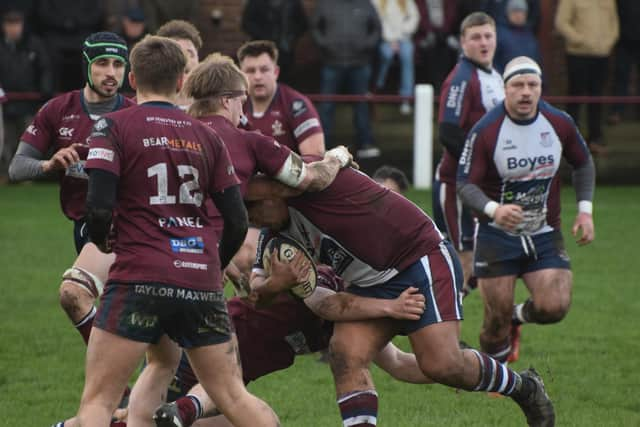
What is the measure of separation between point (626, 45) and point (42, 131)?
1312 cm

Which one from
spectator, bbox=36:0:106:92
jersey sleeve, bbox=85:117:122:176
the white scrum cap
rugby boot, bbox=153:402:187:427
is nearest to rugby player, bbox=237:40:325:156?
the white scrum cap

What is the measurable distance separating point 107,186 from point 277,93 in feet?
13.3

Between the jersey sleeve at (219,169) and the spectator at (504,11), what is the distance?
12.4 metres

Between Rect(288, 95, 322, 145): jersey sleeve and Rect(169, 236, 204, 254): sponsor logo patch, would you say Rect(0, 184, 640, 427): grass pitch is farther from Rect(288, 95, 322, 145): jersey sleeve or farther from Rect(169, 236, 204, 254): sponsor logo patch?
Rect(169, 236, 204, 254): sponsor logo patch

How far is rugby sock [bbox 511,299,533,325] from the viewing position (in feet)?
27.8

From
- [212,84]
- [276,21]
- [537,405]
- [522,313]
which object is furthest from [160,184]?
[276,21]

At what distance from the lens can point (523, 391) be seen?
6.70 meters

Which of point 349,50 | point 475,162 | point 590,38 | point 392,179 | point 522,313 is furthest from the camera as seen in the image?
point 590,38

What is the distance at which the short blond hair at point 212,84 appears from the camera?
241 inches

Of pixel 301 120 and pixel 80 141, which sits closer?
pixel 80 141

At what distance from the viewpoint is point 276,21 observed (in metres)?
18.1

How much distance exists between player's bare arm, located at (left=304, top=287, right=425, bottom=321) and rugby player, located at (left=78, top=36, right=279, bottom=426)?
84cm

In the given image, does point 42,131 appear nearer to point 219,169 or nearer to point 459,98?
point 219,169

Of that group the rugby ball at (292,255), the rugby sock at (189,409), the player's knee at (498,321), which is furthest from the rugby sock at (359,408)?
the player's knee at (498,321)
